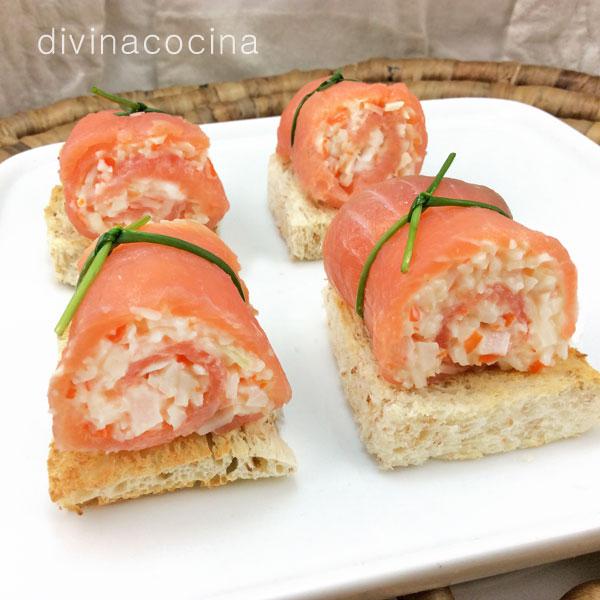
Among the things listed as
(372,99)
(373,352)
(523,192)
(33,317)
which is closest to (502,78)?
(523,192)

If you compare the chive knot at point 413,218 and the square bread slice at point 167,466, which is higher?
the chive knot at point 413,218

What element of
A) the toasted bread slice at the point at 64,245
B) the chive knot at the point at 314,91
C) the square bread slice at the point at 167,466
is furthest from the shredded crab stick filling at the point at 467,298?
the toasted bread slice at the point at 64,245

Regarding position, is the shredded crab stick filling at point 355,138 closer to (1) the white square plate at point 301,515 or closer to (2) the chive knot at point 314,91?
(2) the chive knot at point 314,91

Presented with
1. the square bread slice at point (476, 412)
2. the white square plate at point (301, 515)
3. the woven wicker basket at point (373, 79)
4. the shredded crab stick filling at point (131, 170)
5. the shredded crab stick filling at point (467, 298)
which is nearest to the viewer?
the white square plate at point (301, 515)

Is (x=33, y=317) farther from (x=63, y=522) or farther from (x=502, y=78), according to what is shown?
(x=502, y=78)

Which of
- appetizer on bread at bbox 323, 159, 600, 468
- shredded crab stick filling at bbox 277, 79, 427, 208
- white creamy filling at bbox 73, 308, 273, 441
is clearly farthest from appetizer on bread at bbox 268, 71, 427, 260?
white creamy filling at bbox 73, 308, 273, 441
